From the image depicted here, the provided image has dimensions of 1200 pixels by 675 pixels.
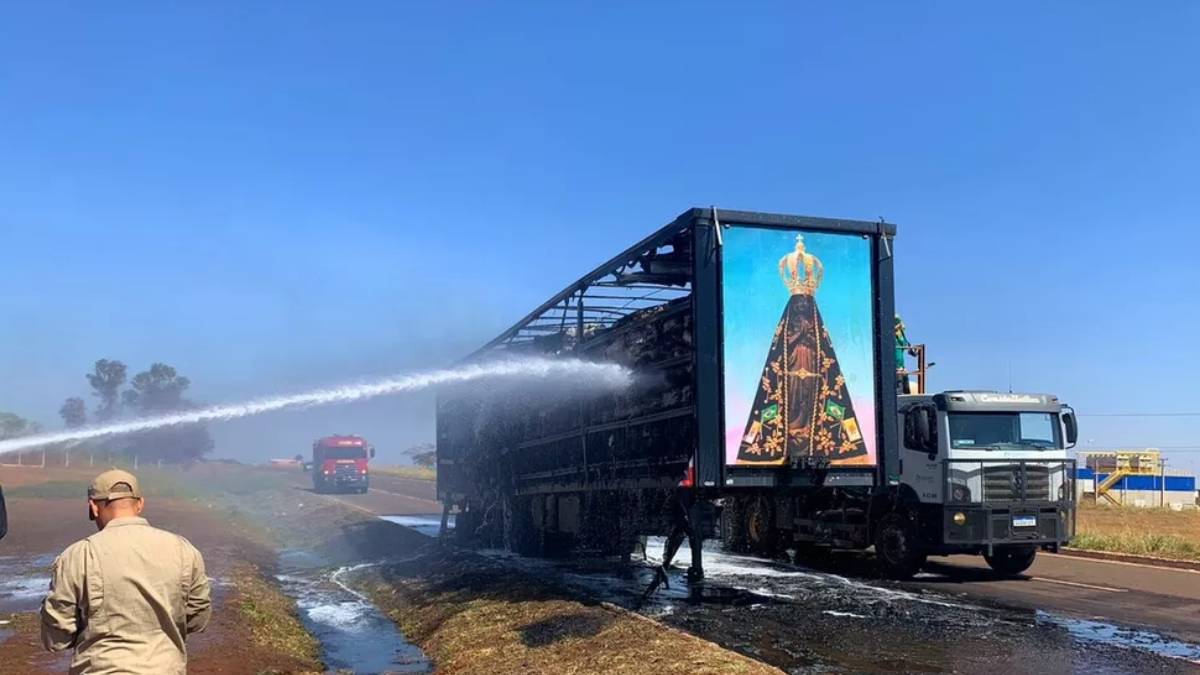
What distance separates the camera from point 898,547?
15109 mm

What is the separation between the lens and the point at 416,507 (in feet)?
129

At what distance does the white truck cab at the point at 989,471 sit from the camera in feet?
48.2

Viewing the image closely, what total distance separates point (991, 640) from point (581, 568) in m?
7.80

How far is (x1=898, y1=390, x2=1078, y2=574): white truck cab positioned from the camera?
14695 millimetres

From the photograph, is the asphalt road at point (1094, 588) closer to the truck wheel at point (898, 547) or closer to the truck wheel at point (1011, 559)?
the truck wheel at point (1011, 559)

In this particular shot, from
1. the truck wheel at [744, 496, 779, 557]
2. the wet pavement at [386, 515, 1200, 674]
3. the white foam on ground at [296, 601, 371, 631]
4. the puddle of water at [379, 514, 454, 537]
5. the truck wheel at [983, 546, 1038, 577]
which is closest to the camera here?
the wet pavement at [386, 515, 1200, 674]

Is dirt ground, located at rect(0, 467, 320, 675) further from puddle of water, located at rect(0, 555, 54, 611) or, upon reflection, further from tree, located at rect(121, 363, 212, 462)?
tree, located at rect(121, 363, 212, 462)

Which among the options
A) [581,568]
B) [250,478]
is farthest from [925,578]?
[250,478]

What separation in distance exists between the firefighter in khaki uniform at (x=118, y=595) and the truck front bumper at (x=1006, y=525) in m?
12.5

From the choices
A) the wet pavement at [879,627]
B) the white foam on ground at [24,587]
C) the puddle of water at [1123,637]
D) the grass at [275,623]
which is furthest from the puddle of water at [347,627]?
the puddle of water at [1123,637]

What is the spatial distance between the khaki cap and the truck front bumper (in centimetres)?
1263

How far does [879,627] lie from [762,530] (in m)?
5.68

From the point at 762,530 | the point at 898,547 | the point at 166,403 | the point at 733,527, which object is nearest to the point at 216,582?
the point at 733,527

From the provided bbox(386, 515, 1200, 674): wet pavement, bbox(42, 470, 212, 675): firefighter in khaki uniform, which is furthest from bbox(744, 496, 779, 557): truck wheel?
bbox(42, 470, 212, 675): firefighter in khaki uniform
